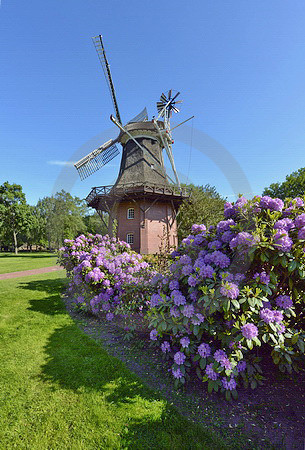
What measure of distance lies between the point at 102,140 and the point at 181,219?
41.8ft

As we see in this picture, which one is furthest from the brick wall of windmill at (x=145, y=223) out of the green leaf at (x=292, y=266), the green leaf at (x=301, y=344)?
the green leaf at (x=292, y=266)

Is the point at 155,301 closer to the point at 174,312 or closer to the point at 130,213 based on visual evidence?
the point at 174,312

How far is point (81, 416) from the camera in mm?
2836

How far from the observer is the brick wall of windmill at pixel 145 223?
53.9ft

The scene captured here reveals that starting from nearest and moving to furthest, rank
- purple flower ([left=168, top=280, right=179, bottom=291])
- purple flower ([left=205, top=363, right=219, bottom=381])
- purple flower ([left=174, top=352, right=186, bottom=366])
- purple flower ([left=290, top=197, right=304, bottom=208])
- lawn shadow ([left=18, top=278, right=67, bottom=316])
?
purple flower ([left=205, top=363, right=219, bottom=381])
purple flower ([left=174, top=352, right=186, bottom=366])
purple flower ([left=290, top=197, right=304, bottom=208])
purple flower ([left=168, top=280, right=179, bottom=291])
lawn shadow ([left=18, top=278, right=67, bottom=316])

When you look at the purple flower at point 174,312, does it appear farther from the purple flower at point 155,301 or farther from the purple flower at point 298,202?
the purple flower at point 298,202

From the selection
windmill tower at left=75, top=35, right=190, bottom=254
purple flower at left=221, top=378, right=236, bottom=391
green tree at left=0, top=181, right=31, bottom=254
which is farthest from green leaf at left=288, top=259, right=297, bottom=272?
green tree at left=0, top=181, right=31, bottom=254

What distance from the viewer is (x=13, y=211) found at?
42.2 m

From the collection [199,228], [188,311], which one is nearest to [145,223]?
[199,228]

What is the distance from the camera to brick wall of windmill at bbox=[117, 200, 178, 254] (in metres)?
16.4

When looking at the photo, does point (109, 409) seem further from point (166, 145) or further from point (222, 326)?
point (166, 145)

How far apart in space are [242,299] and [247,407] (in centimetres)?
162

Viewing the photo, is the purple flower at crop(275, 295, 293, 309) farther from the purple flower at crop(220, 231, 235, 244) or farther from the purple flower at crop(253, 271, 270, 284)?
the purple flower at crop(220, 231, 235, 244)

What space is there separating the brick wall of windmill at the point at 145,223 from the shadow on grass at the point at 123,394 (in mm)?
11468
